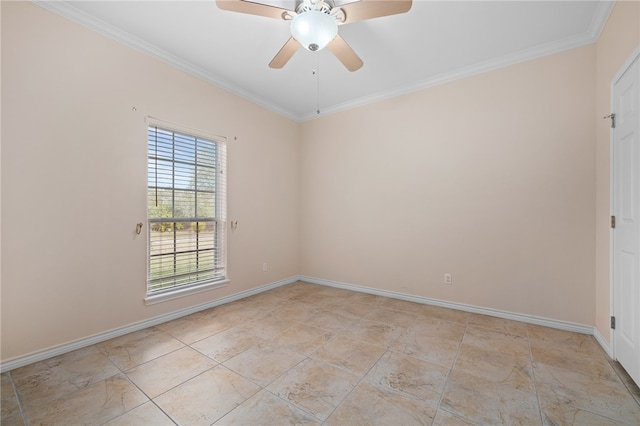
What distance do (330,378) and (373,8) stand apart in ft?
8.80

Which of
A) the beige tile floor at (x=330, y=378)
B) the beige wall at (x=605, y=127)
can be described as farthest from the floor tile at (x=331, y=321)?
the beige wall at (x=605, y=127)

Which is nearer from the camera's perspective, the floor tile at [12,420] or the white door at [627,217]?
the floor tile at [12,420]

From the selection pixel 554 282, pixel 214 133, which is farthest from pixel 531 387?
pixel 214 133

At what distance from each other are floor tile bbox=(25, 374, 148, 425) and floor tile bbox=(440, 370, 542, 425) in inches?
77.4

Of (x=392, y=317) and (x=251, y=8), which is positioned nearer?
(x=251, y=8)

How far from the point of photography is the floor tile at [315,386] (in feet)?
5.32

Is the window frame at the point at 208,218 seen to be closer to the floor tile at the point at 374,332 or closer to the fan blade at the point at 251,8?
the fan blade at the point at 251,8

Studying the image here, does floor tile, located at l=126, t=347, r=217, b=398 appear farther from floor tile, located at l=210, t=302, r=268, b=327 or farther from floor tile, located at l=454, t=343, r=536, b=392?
floor tile, located at l=454, t=343, r=536, b=392

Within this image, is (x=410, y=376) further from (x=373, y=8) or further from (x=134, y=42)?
(x=134, y=42)

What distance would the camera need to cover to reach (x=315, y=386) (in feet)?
5.90

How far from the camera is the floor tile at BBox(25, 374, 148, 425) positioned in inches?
59.1

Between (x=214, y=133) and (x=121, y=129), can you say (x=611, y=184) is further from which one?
(x=121, y=129)

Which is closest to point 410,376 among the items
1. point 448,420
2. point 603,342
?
point 448,420

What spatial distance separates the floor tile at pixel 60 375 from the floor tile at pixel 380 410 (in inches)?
67.3
